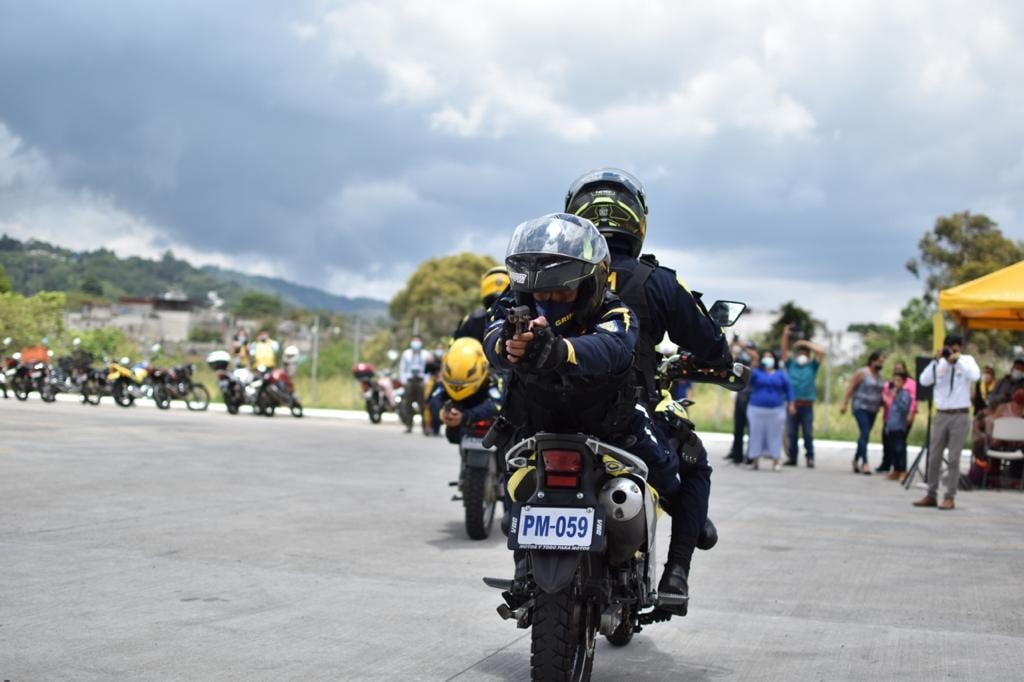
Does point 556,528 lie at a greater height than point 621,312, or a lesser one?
lesser

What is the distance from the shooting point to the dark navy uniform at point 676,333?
17.2 feet

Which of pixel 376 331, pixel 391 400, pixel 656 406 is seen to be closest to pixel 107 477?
pixel 656 406

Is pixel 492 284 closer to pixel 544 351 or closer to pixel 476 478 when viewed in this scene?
pixel 476 478

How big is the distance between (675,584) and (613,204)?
1.66 m

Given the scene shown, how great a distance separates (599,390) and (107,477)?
878 centimetres

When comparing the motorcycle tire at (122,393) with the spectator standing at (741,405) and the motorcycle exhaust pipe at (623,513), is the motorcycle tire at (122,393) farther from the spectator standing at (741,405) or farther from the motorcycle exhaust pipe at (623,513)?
the motorcycle exhaust pipe at (623,513)

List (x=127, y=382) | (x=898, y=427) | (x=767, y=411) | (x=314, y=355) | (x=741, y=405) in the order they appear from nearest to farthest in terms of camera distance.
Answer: (x=898, y=427)
(x=767, y=411)
(x=741, y=405)
(x=127, y=382)
(x=314, y=355)

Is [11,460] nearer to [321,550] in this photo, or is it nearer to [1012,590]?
[321,550]

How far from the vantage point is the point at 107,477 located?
12.1 metres

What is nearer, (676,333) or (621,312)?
(621,312)

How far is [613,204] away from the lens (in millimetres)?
5457

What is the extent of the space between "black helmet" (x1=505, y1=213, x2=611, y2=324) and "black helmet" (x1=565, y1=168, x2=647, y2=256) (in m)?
0.77

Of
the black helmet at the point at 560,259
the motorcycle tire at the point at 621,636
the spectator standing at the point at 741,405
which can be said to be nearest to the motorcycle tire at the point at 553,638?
the black helmet at the point at 560,259

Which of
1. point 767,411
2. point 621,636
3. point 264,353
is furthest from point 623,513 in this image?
point 264,353
